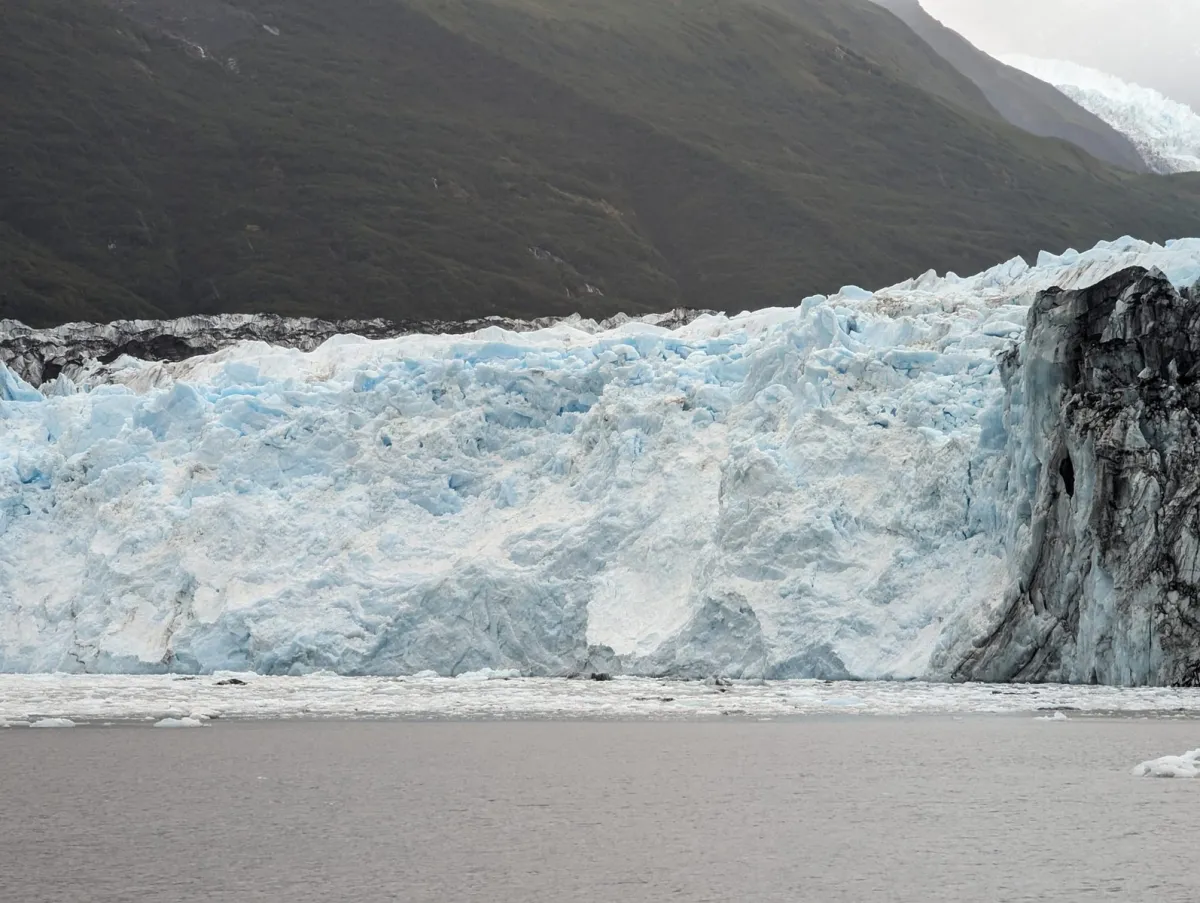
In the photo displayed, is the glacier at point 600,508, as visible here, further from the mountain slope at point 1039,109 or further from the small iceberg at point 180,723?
the mountain slope at point 1039,109

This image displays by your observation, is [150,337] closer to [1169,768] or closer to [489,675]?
[489,675]

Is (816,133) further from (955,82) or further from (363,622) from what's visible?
(363,622)

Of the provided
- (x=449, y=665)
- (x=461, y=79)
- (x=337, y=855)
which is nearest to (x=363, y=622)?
(x=449, y=665)

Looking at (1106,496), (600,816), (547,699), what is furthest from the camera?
(1106,496)

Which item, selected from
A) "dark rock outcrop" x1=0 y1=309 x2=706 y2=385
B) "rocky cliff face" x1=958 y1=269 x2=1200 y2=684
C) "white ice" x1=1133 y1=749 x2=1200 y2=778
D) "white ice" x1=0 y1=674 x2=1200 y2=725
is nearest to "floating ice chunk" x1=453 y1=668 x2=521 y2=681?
"white ice" x1=0 y1=674 x2=1200 y2=725

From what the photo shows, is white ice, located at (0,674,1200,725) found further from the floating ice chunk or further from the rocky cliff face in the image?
the rocky cliff face

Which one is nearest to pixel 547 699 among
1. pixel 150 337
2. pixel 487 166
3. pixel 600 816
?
pixel 600 816

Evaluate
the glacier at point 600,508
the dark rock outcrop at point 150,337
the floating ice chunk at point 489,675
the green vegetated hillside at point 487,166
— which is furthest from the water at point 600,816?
the green vegetated hillside at point 487,166
